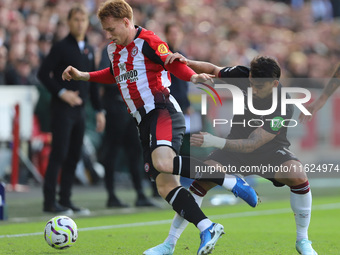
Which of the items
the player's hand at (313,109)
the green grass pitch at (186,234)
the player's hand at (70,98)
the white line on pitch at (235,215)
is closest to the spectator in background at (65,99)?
the player's hand at (70,98)

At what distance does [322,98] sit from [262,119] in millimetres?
653

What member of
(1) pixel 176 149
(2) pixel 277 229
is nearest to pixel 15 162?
(2) pixel 277 229

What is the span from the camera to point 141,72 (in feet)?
18.7

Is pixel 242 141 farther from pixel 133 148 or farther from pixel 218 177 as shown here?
pixel 133 148

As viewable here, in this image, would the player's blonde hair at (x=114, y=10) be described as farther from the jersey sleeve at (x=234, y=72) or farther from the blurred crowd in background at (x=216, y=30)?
the blurred crowd in background at (x=216, y=30)

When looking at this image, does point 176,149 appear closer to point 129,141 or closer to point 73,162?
point 73,162

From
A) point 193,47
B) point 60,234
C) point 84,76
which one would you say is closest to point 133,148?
point 84,76

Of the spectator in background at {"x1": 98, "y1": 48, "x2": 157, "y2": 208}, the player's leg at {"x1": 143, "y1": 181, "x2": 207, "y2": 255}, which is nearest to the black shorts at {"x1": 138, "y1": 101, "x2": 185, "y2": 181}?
the player's leg at {"x1": 143, "y1": 181, "x2": 207, "y2": 255}

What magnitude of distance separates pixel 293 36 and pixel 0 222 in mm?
17070

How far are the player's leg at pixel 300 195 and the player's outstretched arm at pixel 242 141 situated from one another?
0.27m

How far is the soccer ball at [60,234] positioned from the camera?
5.76 meters

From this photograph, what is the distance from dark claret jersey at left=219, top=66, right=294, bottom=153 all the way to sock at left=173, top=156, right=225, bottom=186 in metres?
0.48

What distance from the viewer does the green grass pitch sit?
599 cm

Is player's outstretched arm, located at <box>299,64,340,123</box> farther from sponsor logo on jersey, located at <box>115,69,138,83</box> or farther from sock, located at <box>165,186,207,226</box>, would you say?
sponsor logo on jersey, located at <box>115,69,138,83</box>
